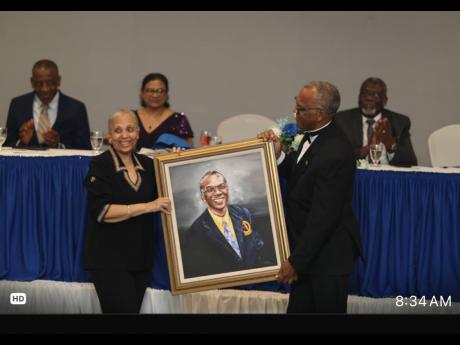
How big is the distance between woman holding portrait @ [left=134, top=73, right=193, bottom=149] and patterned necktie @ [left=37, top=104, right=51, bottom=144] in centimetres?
64

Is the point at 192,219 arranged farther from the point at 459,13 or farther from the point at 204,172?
the point at 459,13

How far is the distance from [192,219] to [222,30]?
4003 millimetres

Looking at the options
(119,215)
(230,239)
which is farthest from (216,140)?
(119,215)

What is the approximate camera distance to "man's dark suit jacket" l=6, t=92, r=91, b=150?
25.9 ft

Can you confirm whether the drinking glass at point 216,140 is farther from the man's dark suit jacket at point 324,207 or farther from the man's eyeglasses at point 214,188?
the man's dark suit jacket at point 324,207

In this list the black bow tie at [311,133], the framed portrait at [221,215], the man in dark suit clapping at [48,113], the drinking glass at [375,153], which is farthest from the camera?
the man in dark suit clapping at [48,113]

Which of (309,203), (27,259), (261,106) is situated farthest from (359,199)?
(261,106)

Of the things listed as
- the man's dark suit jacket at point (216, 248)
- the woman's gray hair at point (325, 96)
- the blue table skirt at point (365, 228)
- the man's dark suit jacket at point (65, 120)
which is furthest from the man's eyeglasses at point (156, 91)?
the woman's gray hair at point (325, 96)

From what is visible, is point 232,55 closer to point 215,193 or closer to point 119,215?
point 215,193

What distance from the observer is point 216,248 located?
255 inches

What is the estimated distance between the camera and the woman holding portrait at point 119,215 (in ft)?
20.5
